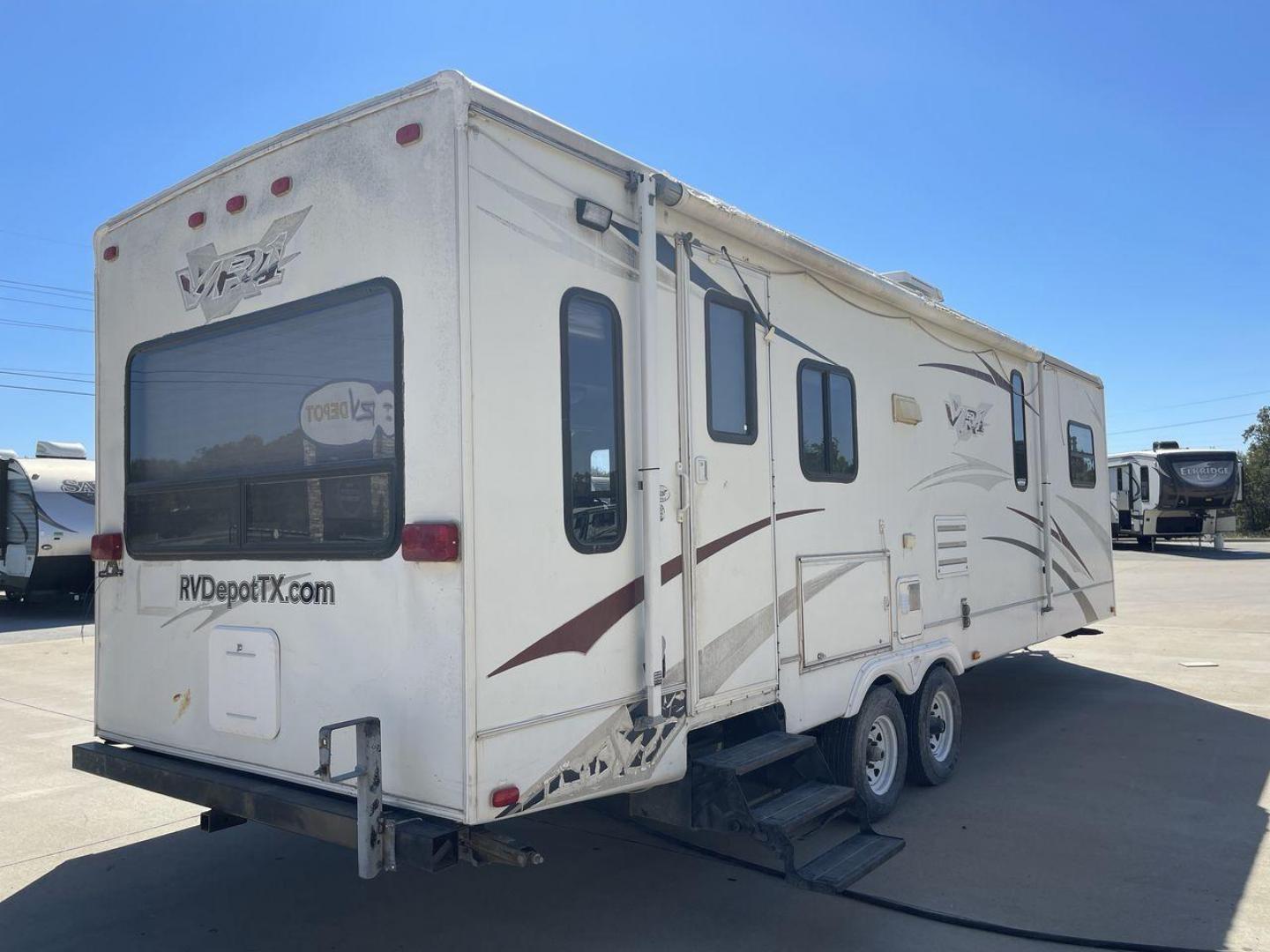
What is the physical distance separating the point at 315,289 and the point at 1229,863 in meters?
4.90

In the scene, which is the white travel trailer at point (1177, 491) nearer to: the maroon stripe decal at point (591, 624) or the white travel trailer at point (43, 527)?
the white travel trailer at point (43, 527)

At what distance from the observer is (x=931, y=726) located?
248 inches

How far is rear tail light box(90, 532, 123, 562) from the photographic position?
14.8 ft

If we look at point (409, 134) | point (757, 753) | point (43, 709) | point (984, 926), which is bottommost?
point (984, 926)

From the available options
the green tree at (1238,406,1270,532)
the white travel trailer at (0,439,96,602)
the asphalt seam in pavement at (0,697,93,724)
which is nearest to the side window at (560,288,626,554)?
the asphalt seam in pavement at (0,697,93,724)

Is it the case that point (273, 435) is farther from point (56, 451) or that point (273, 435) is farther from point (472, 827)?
point (56, 451)

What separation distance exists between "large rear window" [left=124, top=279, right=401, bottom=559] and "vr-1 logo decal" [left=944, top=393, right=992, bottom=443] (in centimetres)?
420

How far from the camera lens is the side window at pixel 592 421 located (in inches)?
143

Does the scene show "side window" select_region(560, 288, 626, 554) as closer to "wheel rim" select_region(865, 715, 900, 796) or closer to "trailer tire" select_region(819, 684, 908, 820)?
"trailer tire" select_region(819, 684, 908, 820)

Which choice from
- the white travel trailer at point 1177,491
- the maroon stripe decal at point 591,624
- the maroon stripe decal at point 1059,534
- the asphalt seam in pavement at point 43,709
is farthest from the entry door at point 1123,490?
the maroon stripe decal at point 591,624

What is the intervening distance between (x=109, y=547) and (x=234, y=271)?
143 cm

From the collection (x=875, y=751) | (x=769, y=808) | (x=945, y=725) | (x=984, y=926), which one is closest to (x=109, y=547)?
(x=769, y=808)

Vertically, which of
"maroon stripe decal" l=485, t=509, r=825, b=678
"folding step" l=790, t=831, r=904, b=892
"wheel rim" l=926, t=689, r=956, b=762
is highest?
"maroon stripe decal" l=485, t=509, r=825, b=678

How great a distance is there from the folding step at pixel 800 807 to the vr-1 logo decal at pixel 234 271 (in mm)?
2915
